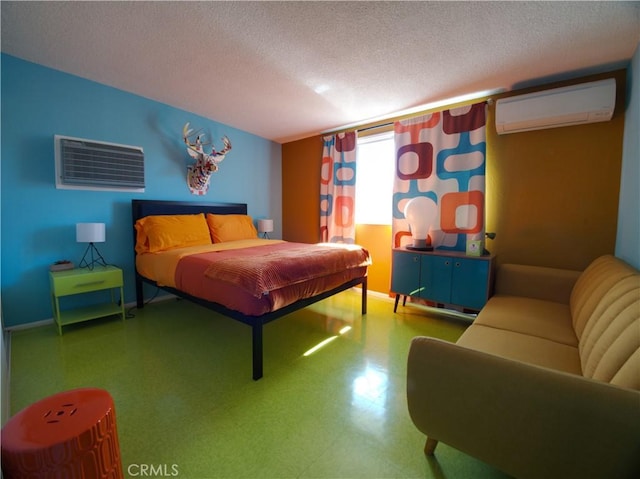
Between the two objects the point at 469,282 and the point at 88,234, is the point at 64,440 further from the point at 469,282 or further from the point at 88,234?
the point at 469,282

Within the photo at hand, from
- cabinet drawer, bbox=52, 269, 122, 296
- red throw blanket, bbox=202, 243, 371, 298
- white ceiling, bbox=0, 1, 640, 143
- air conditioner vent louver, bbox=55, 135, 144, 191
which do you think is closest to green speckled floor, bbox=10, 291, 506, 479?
cabinet drawer, bbox=52, 269, 122, 296

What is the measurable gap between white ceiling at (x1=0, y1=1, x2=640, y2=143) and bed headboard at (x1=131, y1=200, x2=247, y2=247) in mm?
1235

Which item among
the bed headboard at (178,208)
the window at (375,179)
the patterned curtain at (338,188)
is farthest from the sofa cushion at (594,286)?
the bed headboard at (178,208)

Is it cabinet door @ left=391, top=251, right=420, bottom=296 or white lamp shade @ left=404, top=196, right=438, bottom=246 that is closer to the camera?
cabinet door @ left=391, top=251, right=420, bottom=296

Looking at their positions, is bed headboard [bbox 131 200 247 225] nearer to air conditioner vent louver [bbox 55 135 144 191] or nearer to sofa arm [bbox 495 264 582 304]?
air conditioner vent louver [bbox 55 135 144 191]

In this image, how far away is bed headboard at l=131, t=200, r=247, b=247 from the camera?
311 cm

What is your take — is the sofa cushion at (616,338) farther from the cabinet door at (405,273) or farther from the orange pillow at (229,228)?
the orange pillow at (229,228)

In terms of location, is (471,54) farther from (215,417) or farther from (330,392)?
(215,417)

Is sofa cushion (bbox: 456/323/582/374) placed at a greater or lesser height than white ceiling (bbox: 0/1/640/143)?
lesser

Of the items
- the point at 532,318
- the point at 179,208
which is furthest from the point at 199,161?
the point at 532,318

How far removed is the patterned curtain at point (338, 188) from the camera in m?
3.92

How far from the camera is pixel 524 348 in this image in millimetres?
1502

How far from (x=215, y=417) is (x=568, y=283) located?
9.17 feet
